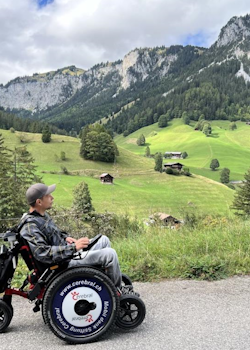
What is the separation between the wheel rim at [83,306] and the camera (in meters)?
3.63

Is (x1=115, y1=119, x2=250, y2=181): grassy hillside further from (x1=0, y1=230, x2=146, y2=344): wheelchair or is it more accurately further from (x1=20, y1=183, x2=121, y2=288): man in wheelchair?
(x1=0, y1=230, x2=146, y2=344): wheelchair

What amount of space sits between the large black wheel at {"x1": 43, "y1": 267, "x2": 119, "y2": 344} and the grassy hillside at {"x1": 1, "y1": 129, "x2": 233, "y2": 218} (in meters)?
54.6

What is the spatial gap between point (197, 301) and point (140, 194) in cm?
7358

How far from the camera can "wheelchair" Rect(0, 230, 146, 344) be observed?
3600 millimetres

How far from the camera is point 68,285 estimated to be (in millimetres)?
3648

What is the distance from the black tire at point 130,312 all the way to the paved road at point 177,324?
0.31ft

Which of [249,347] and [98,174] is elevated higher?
[249,347]

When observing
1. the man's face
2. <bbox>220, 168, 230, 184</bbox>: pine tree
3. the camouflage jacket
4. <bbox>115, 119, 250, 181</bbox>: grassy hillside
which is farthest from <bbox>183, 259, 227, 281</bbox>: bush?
<bbox>115, 119, 250, 181</bbox>: grassy hillside

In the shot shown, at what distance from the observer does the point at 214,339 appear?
136 inches

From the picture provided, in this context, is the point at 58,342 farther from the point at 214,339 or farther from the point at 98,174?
the point at 98,174

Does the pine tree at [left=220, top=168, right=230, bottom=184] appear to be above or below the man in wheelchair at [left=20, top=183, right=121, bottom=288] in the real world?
below

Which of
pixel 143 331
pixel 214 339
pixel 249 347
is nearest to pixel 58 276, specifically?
pixel 143 331

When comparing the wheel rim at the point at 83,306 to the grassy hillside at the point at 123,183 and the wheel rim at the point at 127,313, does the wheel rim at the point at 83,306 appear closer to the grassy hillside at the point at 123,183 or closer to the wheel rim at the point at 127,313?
the wheel rim at the point at 127,313

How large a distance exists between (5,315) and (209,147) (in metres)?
156
